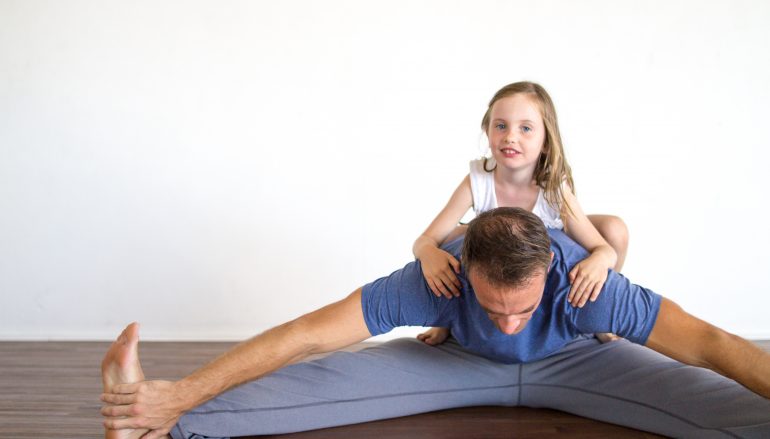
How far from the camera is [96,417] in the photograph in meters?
2.26

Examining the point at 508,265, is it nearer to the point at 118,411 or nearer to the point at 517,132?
the point at 517,132

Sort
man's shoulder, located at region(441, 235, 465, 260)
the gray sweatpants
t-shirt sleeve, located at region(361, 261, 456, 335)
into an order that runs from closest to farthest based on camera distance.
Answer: the gray sweatpants
t-shirt sleeve, located at region(361, 261, 456, 335)
man's shoulder, located at region(441, 235, 465, 260)

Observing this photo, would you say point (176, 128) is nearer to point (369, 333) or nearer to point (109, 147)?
point (109, 147)

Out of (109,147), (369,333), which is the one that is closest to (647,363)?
(369,333)

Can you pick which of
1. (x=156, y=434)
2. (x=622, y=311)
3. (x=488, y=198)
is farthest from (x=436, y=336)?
(x=156, y=434)

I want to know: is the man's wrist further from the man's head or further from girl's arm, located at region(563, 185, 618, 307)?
girl's arm, located at region(563, 185, 618, 307)

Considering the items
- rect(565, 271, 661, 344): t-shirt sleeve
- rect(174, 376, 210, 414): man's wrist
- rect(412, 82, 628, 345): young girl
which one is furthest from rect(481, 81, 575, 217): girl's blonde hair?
rect(174, 376, 210, 414): man's wrist

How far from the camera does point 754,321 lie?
11.5 ft

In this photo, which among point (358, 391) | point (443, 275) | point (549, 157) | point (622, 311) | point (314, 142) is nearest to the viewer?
point (622, 311)

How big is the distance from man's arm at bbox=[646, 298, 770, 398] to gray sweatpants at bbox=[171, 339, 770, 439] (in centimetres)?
15

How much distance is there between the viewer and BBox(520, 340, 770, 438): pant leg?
1.92 meters

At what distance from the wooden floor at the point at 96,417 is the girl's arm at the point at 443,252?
438mm

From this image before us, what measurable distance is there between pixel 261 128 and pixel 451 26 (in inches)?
41.3

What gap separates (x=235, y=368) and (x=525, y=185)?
46.9 inches
